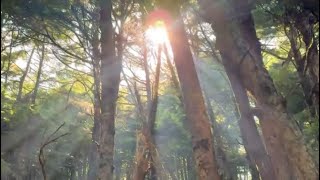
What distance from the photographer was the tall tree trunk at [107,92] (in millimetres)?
7868

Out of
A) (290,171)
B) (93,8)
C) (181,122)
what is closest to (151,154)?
(290,171)

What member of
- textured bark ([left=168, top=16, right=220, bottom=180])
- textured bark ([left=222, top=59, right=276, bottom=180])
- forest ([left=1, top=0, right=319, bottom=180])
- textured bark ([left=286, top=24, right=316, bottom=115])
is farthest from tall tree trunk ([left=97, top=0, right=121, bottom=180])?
textured bark ([left=286, top=24, right=316, bottom=115])

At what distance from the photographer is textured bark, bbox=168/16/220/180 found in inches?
227

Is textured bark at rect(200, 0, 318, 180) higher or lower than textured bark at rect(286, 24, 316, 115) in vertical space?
lower

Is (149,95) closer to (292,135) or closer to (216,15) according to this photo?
(216,15)

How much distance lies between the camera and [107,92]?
8.42 metres

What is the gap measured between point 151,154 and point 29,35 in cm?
520

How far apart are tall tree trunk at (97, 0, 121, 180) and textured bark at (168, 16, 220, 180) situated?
94.6 inches

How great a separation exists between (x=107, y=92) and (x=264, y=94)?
3798 millimetres

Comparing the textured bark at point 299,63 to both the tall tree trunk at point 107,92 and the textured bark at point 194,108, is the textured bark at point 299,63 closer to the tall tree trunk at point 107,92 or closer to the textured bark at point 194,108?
the textured bark at point 194,108

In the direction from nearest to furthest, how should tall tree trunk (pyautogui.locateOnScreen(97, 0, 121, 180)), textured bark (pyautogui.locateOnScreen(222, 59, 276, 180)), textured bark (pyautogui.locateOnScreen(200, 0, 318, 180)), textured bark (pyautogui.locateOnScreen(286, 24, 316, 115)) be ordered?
1. textured bark (pyautogui.locateOnScreen(200, 0, 318, 180))
2. textured bark (pyautogui.locateOnScreen(222, 59, 276, 180))
3. tall tree trunk (pyautogui.locateOnScreen(97, 0, 121, 180))
4. textured bark (pyautogui.locateOnScreen(286, 24, 316, 115))

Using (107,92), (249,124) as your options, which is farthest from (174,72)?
(249,124)

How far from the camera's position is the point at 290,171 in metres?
5.98

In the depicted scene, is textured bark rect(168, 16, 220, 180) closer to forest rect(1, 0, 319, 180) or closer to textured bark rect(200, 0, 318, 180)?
forest rect(1, 0, 319, 180)
